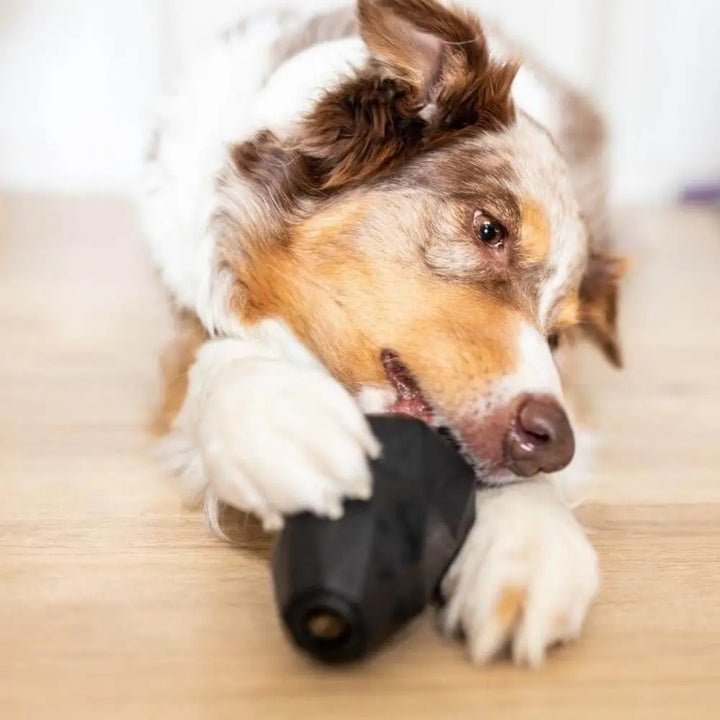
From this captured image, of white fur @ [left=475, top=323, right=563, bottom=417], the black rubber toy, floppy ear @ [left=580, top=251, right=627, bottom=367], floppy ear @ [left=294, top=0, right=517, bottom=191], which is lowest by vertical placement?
floppy ear @ [left=580, top=251, right=627, bottom=367]

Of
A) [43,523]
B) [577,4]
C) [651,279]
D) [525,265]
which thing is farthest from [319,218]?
[577,4]

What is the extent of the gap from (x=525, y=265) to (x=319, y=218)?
334mm

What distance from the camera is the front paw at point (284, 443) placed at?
1209 millimetres

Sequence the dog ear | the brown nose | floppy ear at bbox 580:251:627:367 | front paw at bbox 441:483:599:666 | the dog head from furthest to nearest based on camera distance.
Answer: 1. floppy ear at bbox 580:251:627:367
2. the dog ear
3. the dog head
4. the brown nose
5. front paw at bbox 441:483:599:666

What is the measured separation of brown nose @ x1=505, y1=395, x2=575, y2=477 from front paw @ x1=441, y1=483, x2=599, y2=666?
8 centimetres

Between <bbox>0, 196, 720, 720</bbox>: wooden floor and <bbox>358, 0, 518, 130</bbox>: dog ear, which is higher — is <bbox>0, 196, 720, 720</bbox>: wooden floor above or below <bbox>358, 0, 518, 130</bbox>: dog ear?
below

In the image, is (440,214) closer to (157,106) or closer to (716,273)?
(157,106)

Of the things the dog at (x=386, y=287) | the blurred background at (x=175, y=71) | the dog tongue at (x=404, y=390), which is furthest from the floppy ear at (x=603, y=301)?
the blurred background at (x=175, y=71)

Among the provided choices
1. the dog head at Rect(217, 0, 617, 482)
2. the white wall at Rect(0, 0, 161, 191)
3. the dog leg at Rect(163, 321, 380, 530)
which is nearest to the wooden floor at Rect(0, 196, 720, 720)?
the dog leg at Rect(163, 321, 380, 530)

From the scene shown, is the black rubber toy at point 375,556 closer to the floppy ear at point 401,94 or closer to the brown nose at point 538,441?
the brown nose at point 538,441

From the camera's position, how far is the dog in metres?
1.27

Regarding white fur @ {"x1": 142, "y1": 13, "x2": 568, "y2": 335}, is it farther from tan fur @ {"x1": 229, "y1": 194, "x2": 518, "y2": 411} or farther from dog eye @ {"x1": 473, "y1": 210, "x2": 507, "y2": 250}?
dog eye @ {"x1": 473, "y1": 210, "x2": 507, "y2": 250}

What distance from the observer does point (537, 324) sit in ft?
5.54

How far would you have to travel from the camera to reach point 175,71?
334 centimetres
